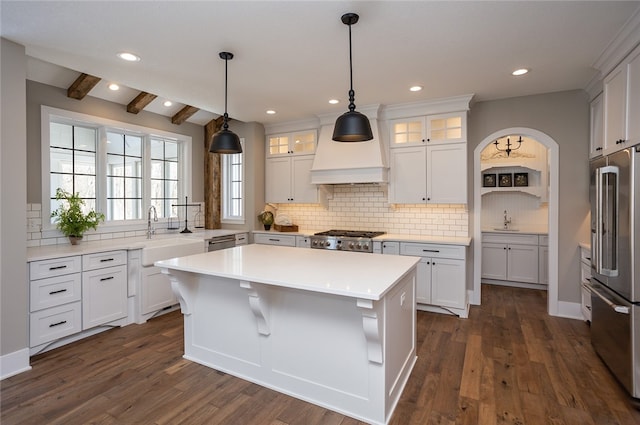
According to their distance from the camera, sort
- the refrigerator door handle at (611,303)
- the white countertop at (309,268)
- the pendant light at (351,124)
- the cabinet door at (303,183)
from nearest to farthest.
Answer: the white countertop at (309,268) < the pendant light at (351,124) < the refrigerator door handle at (611,303) < the cabinet door at (303,183)

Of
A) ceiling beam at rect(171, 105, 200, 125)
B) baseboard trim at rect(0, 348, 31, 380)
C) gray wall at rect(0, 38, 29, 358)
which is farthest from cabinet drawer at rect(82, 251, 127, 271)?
ceiling beam at rect(171, 105, 200, 125)

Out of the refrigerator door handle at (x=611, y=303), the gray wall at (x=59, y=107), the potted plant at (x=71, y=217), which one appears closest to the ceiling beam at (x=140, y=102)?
the gray wall at (x=59, y=107)

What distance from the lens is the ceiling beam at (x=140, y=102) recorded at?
421cm

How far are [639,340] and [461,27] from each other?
2499 mm

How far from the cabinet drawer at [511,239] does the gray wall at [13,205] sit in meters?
5.84

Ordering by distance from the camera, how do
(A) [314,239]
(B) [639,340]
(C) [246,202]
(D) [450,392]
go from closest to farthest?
(B) [639,340] < (D) [450,392] < (A) [314,239] < (C) [246,202]

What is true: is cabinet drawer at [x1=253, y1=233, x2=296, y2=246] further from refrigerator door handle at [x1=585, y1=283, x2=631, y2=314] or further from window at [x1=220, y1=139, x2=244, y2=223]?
refrigerator door handle at [x1=585, y1=283, x2=631, y2=314]

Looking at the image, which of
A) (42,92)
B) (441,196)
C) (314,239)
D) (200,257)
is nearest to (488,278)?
(441,196)

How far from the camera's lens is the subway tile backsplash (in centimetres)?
447

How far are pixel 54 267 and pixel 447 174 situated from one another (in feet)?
14.2

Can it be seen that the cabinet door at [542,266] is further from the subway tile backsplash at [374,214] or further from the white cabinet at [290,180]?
the white cabinet at [290,180]

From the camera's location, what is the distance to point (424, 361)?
2875 mm

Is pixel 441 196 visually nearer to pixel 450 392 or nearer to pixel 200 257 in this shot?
pixel 450 392

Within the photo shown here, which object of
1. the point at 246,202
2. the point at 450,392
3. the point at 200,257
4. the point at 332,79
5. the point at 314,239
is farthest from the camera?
the point at 246,202
